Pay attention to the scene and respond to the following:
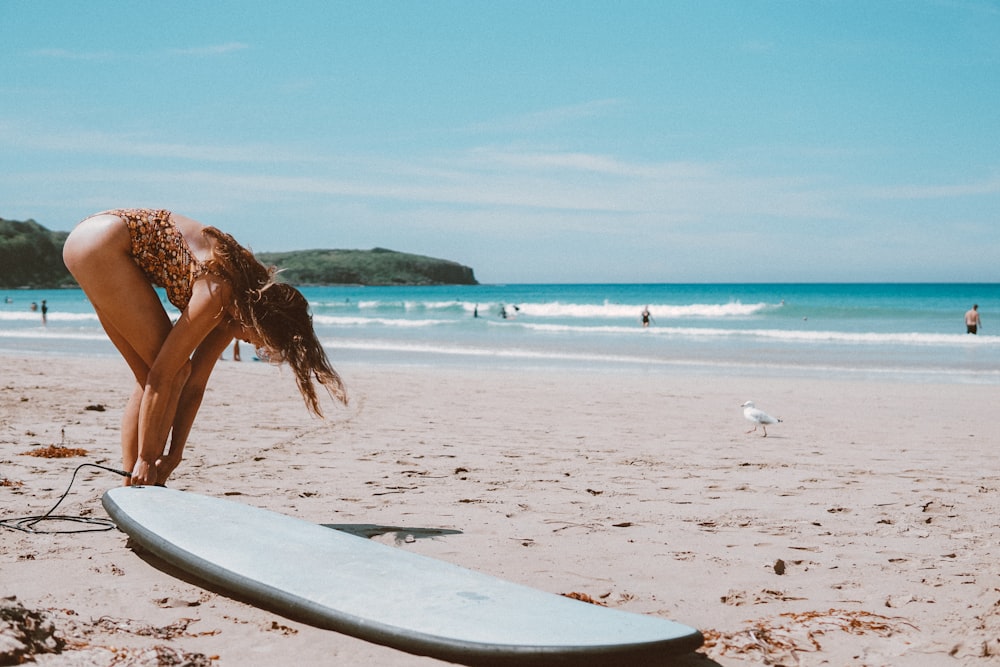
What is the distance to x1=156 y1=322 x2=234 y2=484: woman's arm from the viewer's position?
153 inches

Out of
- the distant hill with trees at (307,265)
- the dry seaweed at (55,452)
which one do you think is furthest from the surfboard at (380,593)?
the distant hill with trees at (307,265)

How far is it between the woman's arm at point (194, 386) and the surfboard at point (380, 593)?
31 centimetres

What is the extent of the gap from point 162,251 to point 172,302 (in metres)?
0.23

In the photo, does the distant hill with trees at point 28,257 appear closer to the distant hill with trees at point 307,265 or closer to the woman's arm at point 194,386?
the distant hill with trees at point 307,265

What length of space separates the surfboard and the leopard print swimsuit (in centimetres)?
90

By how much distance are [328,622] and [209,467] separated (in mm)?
3066

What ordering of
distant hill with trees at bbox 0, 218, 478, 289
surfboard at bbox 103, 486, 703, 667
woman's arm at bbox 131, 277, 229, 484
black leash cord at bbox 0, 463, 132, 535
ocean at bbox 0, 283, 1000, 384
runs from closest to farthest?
surfboard at bbox 103, 486, 703, 667, woman's arm at bbox 131, 277, 229, 484, black leash cord at bbox 0, 463, 132, 535, ocean at bbox 0, 283, 1000, 384, distant hill with trees at bbox 0, 218, 478, 289

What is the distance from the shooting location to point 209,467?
5355mm

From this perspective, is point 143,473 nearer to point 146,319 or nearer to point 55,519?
point 55,519

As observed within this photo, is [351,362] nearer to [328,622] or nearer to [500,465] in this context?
[500,465]

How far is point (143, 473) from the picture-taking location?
3.72 meters

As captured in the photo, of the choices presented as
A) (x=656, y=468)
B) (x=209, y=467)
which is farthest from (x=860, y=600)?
(x=209, y=467)

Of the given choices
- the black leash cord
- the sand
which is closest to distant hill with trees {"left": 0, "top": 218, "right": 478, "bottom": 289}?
the sand

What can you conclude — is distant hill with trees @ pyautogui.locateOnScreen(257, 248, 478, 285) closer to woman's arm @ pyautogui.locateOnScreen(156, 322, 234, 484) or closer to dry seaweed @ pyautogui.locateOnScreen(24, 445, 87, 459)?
dry seaweed @ pyautogui.locateOnScreen(24, 445, 87, 459)
